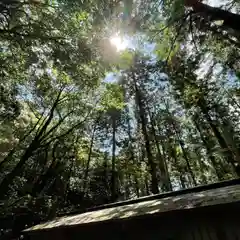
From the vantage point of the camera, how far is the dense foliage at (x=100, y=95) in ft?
22.9

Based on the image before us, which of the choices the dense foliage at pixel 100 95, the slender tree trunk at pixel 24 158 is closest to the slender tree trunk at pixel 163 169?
the dense foliage at pixel 100 95

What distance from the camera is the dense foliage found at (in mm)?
6965

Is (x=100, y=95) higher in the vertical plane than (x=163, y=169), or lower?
lower

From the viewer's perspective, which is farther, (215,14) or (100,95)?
(100,95)

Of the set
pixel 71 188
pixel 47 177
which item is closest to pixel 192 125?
pixel 71 188

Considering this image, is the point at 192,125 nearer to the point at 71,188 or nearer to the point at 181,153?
the point at 181,153

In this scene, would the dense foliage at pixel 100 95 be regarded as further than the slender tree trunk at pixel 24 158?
No

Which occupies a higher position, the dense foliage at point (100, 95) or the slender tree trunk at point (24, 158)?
the dense foliage at point (100, 95)

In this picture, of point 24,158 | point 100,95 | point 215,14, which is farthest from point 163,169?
point 215,14

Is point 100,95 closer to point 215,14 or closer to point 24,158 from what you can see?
point 24,158

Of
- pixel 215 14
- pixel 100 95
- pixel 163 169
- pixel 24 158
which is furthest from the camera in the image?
pixel 163 169

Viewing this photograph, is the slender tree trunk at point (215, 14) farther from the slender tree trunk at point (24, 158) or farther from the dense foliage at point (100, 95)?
the slender tree trunk at point (24, 158)

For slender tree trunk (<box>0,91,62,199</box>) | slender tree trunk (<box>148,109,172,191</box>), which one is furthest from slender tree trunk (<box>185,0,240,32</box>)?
slender tree trunk (<box>148,109,172,191</box>)

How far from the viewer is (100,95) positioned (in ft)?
44.5
